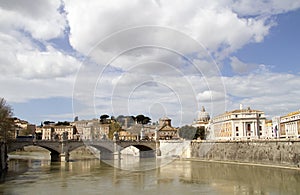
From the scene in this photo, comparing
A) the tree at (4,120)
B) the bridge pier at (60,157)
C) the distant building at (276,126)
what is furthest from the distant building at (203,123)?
the tree at (4,120)

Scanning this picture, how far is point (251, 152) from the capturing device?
33531 mm

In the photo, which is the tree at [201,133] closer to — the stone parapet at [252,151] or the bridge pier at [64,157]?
the stone parapet at [252,151]

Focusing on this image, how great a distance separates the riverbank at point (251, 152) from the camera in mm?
27986

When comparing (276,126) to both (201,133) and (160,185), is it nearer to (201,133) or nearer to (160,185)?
(201,133)

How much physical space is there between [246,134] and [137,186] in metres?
36.3

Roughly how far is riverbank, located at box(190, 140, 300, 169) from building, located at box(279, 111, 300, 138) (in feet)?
36.3

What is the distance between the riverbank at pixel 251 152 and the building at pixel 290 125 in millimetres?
11049

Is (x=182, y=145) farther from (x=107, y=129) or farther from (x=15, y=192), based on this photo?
(x=15, y=192)

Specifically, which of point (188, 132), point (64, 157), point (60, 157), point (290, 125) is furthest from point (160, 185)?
point (188, 132)

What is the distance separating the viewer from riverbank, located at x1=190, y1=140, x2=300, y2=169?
91.8 feet

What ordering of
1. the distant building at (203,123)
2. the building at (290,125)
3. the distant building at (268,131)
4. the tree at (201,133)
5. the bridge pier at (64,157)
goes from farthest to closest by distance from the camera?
the distant building at (203,123) → the tree at (201,133) → the distant building at (268,131) → the building at (290,125) → the bridge pier at (64,157)

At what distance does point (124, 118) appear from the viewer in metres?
75.4

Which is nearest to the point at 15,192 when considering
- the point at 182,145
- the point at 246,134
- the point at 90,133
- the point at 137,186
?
the point at 137,186

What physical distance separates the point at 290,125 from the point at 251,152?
636 inches
